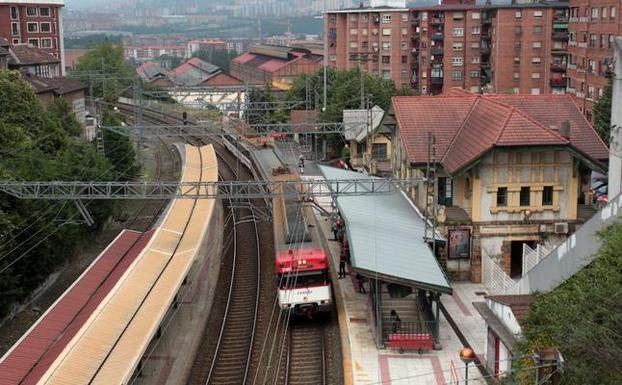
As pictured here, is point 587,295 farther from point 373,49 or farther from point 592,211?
point 373,49

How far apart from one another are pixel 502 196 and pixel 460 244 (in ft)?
6.92


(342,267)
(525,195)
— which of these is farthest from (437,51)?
(342,267)

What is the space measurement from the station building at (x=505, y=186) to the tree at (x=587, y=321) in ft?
32.7

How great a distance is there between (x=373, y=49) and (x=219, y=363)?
6024cm

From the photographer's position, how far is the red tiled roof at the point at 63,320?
17.9m

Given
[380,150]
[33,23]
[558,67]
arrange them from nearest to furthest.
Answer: [380,150] < [558,67] < [33,23]

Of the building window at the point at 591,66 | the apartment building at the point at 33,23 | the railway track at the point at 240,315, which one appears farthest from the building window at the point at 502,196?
the apartment building at the point at 33,23

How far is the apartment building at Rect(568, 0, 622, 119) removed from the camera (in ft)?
163

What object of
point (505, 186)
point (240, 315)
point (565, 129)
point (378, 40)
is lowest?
point (240, 315)

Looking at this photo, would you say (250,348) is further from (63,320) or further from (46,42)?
(46,42)

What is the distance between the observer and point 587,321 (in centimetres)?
1242

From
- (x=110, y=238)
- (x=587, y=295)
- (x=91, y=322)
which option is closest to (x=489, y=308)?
(x=587, y=295)

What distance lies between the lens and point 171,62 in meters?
186

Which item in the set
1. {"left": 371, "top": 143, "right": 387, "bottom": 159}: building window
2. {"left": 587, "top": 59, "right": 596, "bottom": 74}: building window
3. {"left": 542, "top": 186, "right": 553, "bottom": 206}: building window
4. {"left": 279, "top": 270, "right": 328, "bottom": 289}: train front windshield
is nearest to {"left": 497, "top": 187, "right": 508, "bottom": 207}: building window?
{"left": 542, "top": 186, "right": 553, "bottom": 206}: building window
